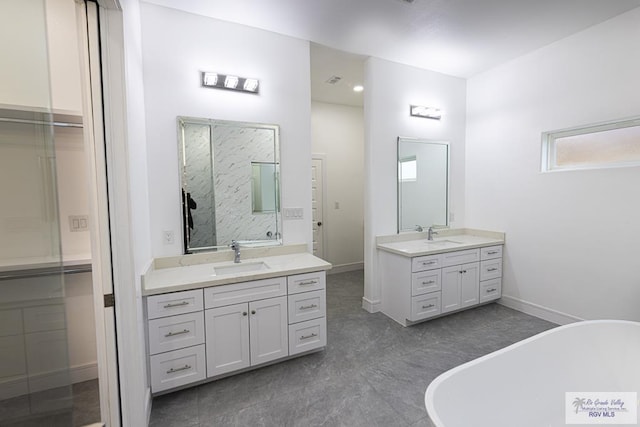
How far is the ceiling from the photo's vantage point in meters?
2.17

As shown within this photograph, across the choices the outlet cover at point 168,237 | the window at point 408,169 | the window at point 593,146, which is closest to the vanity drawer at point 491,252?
the window at point 593,146

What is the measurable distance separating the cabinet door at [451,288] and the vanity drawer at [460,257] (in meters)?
0.06

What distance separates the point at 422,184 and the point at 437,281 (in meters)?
1.25

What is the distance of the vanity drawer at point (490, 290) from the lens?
3233 mm

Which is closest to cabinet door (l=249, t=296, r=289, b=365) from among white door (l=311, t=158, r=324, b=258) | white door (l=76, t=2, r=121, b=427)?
white door (l=76, t=2, r=121, b=427)

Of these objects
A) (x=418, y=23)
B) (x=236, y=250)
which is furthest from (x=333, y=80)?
(x=236, y=250)

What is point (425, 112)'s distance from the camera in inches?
133

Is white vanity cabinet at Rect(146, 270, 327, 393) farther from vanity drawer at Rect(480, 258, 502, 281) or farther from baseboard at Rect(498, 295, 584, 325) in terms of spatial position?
baseboard at Rect(498, 295, 584, 325)

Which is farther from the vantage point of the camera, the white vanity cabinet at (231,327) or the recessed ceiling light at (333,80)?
the recessed ceiling light at (333,80)

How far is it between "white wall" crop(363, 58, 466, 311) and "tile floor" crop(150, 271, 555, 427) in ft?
2.36

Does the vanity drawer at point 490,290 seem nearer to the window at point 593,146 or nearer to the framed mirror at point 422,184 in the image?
the framed mirror at point 422,184

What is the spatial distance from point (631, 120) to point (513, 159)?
37.9 inches

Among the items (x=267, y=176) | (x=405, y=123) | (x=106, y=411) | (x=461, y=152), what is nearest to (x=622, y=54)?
(x=461, y=152)

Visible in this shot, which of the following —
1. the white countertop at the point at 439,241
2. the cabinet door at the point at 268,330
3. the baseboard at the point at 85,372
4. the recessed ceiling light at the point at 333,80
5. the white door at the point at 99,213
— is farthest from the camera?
the recessed ceiling light at the point at 333,80
